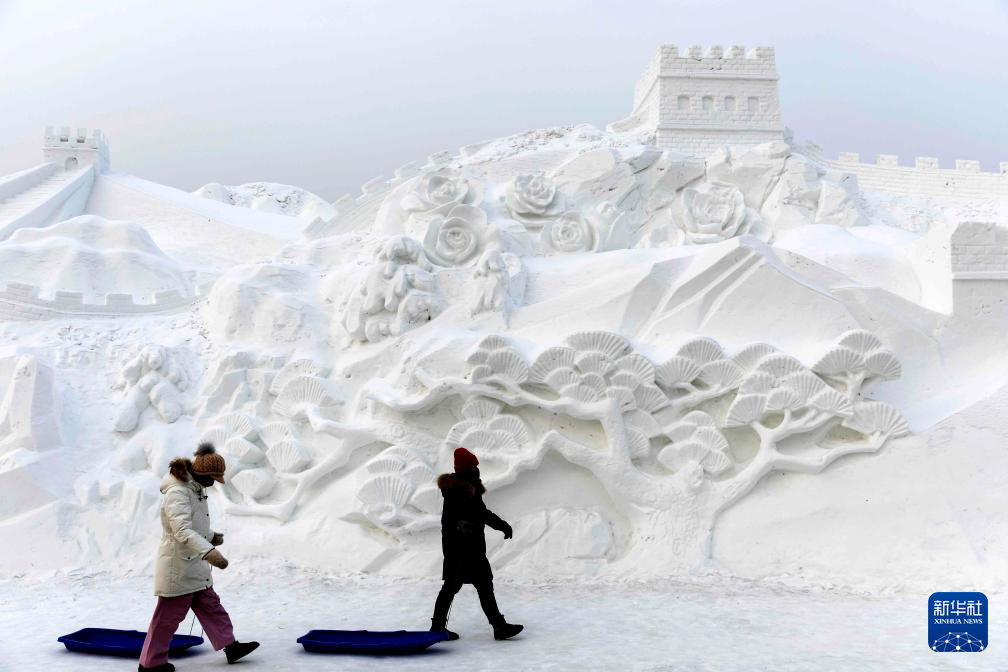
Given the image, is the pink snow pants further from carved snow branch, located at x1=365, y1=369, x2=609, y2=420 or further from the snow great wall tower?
carved snow branch, located at x1=365, y1=369, x2=609, y2=420

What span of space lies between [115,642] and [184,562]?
113cm

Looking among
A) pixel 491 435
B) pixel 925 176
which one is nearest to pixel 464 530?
pixel 491 435

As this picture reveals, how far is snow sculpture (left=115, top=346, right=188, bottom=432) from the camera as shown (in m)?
9.19

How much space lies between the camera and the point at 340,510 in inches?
327

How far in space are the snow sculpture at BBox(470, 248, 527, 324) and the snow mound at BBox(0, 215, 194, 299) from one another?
3.84 metres

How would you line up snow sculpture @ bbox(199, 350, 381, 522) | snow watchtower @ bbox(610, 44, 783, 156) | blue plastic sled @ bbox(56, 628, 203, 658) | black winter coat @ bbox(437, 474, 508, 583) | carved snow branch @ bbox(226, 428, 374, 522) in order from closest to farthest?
blue plastic sled @ bbox(56, 628, 203, 658) → black winter coat @ bbox(437, 474, 508, 583) → carved snow branch @ bbox(226, 428, 374, 522) → snow sculpture @ bbox(199, 350, 381, 522) → snow watchtower @ bbox(610, 44, 783, 156)

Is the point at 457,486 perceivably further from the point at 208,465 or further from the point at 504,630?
the point at 208,465

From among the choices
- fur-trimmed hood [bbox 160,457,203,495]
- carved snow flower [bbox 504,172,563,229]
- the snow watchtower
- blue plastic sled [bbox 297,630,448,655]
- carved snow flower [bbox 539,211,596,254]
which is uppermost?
the snow watchtower

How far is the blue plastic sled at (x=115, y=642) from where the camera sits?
571cm

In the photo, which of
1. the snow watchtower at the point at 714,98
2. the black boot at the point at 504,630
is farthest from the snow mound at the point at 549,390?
the snow watchtower at the point at 714,98

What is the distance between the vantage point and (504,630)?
19.8ft

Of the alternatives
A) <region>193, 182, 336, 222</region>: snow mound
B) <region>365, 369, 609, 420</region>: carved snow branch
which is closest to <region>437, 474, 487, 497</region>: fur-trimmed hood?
<region>365, 369, 609, 420</region>: carved snow branch

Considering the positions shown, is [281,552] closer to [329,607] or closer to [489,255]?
[329,607]

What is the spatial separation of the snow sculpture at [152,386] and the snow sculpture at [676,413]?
238cm
